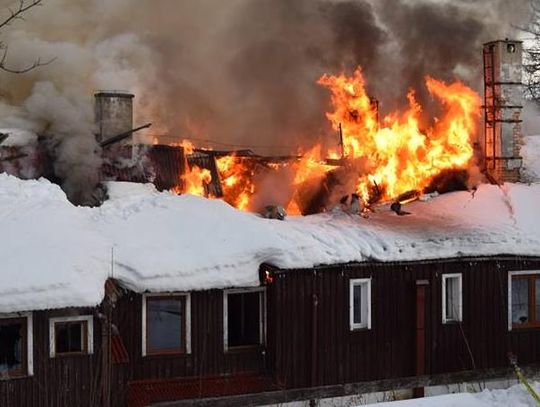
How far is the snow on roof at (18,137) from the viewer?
63.9 feet

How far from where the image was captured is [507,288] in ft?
58.5

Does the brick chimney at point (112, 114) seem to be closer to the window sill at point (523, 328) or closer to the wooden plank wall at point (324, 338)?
the wooden plank wall at point (324, 338)

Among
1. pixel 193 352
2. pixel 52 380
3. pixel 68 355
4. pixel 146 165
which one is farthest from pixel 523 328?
pixel 52 380

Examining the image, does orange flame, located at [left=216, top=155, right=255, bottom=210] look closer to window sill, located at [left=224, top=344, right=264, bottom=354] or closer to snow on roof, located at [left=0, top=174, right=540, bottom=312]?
snow on roof, located at [left=0, top=174, right=540, bottom=312]

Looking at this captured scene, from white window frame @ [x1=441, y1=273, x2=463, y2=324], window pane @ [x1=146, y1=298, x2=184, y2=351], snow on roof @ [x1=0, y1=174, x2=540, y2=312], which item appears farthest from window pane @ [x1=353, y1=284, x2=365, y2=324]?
window pane @ [x1=146, y1=298, x2=184, y2=351]

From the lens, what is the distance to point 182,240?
616 inches

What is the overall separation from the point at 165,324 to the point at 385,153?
1013 centimetres

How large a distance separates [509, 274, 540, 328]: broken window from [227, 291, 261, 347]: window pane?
638 centimetres

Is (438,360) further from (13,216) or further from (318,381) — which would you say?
(13,216)

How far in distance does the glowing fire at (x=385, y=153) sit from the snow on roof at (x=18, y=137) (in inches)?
169

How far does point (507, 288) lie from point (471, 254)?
155cm

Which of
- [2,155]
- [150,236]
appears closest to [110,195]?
[150,236]

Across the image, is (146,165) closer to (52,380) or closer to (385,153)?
(385,153)

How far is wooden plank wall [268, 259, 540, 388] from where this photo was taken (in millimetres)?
16203
